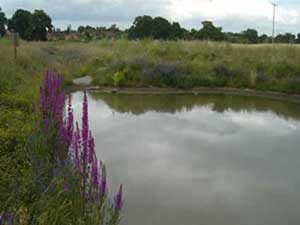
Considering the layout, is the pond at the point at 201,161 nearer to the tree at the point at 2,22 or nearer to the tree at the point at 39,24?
the tree at the point at 2,22

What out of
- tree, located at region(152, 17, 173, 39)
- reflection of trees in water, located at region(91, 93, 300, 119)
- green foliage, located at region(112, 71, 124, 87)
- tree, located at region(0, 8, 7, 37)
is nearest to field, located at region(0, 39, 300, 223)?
green foliage, located at region(112, 71, 124, 87)

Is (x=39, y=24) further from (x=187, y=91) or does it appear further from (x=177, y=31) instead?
(x=187, y=91)

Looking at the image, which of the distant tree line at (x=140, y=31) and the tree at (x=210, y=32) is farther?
the tree at (x=210, y=32)

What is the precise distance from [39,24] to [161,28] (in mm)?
9737

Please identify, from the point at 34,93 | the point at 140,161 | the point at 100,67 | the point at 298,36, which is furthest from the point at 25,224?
the point at 298,36

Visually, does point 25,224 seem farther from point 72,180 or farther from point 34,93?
point 34,93

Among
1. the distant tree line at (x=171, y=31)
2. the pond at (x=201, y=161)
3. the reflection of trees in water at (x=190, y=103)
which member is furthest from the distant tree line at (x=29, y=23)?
the pond at (x=201, y=161)

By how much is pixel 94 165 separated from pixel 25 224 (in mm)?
468

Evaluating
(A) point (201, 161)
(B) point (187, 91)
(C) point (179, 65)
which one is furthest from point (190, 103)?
(A) point (201, 161)

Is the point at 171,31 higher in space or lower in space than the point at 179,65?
higher

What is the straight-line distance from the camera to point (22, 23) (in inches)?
1282

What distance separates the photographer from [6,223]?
1.73 metres

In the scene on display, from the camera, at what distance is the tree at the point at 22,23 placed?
3222 cm

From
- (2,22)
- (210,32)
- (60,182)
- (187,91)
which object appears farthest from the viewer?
(210,32)
